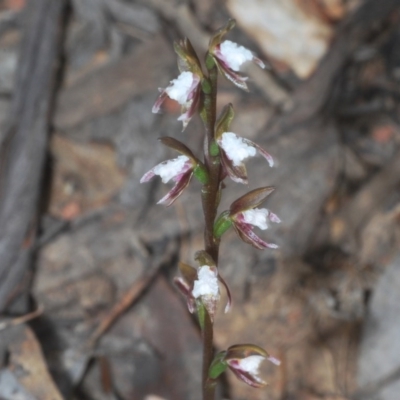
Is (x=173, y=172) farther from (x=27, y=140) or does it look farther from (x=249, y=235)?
(x=27, y=140)

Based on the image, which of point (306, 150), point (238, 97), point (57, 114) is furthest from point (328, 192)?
point (57, 114)

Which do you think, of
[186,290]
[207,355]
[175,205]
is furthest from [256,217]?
[175,205]

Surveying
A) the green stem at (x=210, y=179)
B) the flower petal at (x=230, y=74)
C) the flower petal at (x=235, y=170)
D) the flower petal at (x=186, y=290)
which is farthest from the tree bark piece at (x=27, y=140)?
the flower petal at (x=230, y=74)

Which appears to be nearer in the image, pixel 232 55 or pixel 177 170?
pixel 232 55

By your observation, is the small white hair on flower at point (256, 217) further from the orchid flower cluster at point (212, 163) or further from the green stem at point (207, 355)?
the green stem at point (207, 355)

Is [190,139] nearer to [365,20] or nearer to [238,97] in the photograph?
[238,97]

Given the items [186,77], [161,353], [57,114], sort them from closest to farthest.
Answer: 1. [186,77]
2. [161,353]
3. [57,114]
